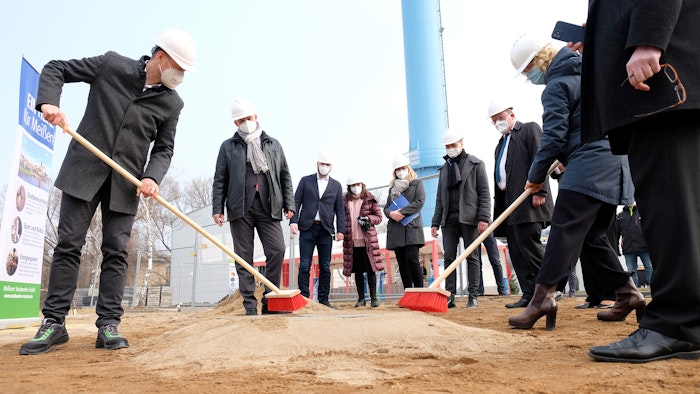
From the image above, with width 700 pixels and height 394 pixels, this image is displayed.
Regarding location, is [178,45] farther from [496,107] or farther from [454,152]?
[454,152]

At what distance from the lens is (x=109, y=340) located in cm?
311

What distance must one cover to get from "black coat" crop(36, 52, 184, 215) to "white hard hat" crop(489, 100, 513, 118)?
3.44 metres

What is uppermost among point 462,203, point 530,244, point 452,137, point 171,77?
point 452,137

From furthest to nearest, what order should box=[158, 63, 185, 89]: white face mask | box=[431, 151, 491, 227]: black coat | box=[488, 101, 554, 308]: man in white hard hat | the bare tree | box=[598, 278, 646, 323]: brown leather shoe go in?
the bare tree < box=[431, 151, 491, 227]: black coat < box=[488, 101, 554, 308]: man in white hard hat < box=[158, 63, 185, 89]: white face mask < box=[598, 278, 646, 323]: brown leather shoe

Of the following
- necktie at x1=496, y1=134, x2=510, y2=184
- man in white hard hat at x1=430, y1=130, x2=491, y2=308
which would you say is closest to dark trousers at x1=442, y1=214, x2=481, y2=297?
man in white hard hat at x1=430, y1=130, x2=491, y2=308

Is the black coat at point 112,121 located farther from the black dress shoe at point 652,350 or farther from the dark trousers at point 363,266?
the dark trousers at point 363,266

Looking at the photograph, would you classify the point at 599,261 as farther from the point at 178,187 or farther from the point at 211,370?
the point at 178,187

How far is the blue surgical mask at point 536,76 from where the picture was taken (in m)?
3.68

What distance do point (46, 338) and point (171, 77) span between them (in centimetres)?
181

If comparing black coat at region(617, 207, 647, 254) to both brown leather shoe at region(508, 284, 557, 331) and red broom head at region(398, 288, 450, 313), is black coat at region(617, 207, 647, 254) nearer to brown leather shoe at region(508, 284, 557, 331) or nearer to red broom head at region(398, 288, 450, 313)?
red broom head at region(398, 288, 450, 313)

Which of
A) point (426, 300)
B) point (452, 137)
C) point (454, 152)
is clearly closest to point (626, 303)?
point (426, 300)

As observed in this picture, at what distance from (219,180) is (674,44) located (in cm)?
432

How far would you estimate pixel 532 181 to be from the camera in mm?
3547

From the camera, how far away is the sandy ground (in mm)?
1643
